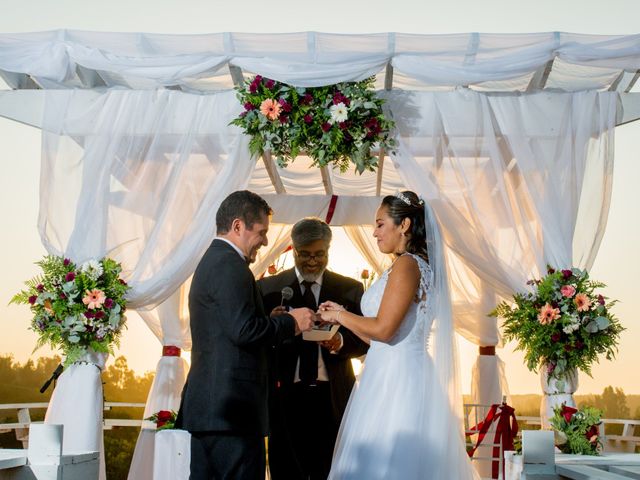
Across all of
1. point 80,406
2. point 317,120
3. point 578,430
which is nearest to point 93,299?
point 80,406

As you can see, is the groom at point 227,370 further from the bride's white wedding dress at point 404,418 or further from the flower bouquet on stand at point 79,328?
the flower bouquet on stand at point 79,328

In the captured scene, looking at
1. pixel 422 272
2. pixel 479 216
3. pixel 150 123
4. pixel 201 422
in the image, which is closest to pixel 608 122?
pixel 479 216

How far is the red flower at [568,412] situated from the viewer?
5.37 meters

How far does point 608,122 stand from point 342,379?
2.29 meters

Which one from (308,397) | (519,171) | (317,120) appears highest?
(317,120)

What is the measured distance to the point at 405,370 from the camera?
466cm

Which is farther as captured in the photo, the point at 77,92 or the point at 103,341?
the point at 77,92

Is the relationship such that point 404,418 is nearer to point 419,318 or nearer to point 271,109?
point 419,318

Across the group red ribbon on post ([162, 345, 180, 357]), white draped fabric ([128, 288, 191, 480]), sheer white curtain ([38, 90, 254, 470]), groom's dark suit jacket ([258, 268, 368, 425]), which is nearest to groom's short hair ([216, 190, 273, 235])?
groom's dark suit jacket ([258, 268, 368, 425])

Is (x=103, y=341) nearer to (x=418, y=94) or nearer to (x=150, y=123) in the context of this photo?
(x=150, y=123)

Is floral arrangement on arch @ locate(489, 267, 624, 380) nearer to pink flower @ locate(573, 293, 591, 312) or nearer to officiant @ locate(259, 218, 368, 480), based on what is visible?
pink flower @ locate(573, 293, 591, 312)

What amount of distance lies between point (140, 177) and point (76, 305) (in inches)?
36.0

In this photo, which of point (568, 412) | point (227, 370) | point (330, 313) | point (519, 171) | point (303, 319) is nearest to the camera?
point (227, 370)

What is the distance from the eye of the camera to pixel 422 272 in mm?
4672
